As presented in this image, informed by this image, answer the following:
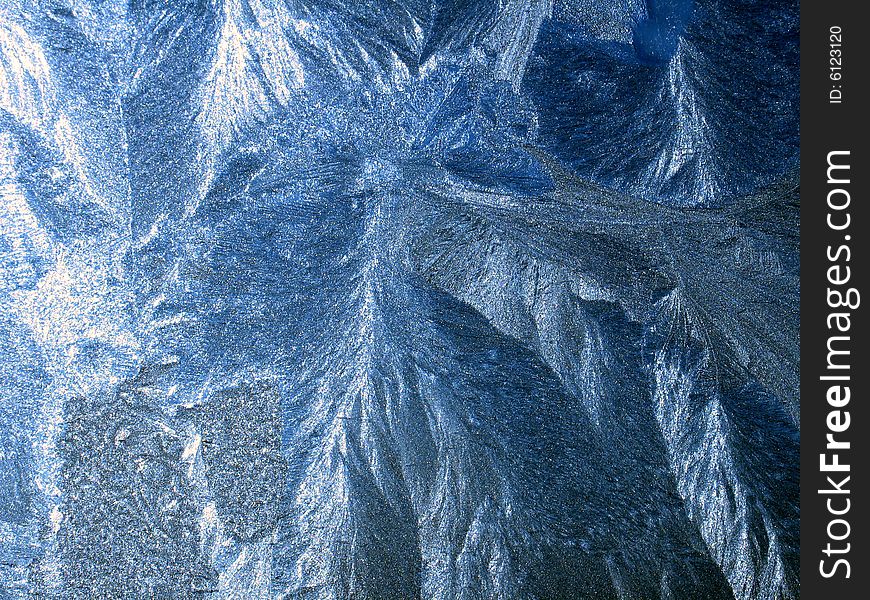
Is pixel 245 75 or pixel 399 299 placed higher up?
pixel 245 75

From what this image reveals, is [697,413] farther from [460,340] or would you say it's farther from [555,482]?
[460,340]

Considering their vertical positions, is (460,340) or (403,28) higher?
(403,28)

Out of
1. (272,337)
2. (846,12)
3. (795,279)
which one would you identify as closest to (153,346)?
(272,337)

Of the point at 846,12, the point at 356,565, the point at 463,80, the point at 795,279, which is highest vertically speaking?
the point at 846,12

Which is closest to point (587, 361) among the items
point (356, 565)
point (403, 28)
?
point (356, 565)

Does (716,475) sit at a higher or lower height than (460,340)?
lower

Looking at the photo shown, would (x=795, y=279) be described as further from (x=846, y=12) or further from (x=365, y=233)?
(x=365, y=233)
